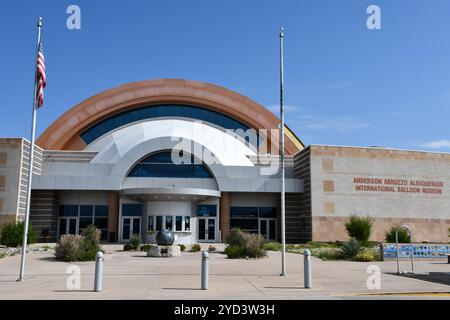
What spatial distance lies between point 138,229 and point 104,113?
14467 millimetres

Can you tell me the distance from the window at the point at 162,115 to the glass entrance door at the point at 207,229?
1294 centimetres

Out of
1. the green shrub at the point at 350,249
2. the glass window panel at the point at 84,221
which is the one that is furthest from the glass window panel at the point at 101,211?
the green shrub at the point at 350,249

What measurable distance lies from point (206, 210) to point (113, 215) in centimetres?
821

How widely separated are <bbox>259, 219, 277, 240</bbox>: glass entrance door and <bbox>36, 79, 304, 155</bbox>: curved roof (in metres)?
8.50

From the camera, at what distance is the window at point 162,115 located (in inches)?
1806

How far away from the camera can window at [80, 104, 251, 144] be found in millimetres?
45875

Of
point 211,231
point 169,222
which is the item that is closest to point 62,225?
point 169,222

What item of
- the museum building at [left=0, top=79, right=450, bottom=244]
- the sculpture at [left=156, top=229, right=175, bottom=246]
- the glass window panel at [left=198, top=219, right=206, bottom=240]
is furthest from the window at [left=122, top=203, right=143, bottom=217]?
the sculpture at [left=156, top=229, right=175, bottom=246]

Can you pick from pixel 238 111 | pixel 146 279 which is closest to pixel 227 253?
pixel 146 279

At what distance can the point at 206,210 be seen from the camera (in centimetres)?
3862

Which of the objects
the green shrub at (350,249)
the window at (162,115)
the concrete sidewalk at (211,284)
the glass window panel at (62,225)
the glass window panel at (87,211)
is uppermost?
the window at (162,115)

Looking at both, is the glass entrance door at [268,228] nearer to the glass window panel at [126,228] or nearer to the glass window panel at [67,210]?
the glass window panel at [126,228]

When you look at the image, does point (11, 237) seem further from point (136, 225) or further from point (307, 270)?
point (307, 270)

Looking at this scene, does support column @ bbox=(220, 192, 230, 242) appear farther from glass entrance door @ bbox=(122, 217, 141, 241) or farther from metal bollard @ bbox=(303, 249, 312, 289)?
metal bollard @ bbox=(303, 249, 312, 289)
